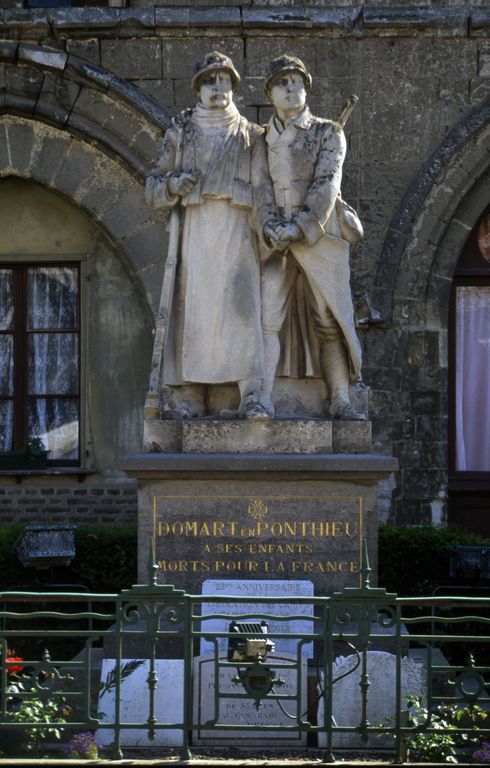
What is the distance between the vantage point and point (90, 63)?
1418 centimetres

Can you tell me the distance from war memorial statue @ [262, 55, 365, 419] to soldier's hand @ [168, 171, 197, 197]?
1.58 feet

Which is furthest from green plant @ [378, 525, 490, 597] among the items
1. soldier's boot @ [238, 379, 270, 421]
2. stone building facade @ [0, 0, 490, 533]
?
soldier's boot @ [238, 379, 270, 421]

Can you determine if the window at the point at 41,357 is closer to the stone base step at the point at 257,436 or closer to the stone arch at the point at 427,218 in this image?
the stone arch at the point at 427,218

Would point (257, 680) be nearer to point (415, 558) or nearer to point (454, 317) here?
point (415, 558)

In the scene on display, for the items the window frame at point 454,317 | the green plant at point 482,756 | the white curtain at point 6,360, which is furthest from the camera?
the white curtain at point 6,360

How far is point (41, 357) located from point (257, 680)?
7.65m

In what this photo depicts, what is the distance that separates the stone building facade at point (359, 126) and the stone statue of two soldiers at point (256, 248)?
13.2ft

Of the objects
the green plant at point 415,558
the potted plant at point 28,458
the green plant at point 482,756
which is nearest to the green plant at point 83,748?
the green plant at point 482,756

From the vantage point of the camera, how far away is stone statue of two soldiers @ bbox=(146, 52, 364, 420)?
9.83m

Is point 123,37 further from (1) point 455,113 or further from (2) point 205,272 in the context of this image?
(2) point 205,272

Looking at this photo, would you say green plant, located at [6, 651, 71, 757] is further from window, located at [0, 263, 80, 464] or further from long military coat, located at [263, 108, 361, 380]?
window, located at [0, 263, 80, 464]

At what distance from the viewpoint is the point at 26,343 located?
15.0 metres

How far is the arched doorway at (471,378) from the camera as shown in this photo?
14672 millimetres

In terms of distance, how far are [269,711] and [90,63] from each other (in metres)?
7.40
